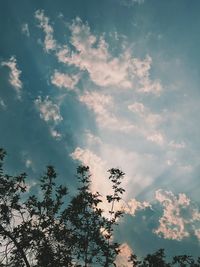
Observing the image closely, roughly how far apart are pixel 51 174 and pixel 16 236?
4933 millimetres

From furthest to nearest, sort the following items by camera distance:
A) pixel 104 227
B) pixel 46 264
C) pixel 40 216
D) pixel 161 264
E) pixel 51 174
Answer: pixel 161 264 < pixel 104 227 < pixel 51 174 < pixel 40 216 < pixel 46 264

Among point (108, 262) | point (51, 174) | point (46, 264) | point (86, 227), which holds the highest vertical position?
point (51, 174)

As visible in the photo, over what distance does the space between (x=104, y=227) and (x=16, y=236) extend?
725 centimetres

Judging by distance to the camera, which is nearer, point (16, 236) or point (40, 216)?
point (16, 236)

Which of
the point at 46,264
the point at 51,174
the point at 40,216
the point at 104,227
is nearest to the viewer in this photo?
the point at 46,264

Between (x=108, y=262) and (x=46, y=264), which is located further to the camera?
(x=108, y=262)

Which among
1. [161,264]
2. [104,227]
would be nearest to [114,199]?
[104,227]

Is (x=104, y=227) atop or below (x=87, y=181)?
below

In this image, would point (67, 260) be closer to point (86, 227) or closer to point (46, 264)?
point (46, 264)

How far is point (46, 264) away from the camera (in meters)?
19.5

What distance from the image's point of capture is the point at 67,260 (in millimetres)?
20234

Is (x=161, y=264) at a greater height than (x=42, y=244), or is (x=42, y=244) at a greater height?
(x=161, y=264)

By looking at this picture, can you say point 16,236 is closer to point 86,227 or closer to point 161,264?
point 86,227

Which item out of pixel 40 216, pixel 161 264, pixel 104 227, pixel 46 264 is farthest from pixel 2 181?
pixel 161 264
